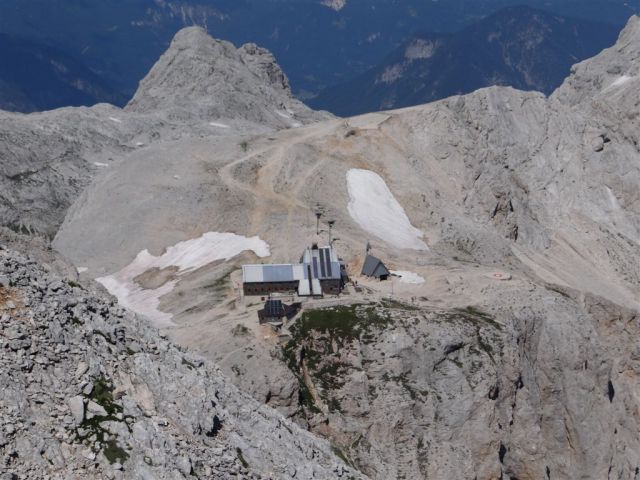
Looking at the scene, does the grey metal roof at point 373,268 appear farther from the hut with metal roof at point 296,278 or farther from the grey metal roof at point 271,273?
the grey metal roof at point 271,273

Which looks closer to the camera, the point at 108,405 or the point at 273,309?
the point at 108,405

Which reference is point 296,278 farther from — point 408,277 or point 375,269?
point 408,277

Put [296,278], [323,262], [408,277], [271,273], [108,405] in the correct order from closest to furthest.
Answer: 1. [108,405]
2. [296,278]
3. [271,273]
4. [323,262]
5. [408,277]

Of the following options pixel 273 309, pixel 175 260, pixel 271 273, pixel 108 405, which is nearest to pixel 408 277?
pixel 271 273

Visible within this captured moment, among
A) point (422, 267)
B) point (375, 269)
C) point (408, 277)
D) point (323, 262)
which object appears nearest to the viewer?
point (323, 262)

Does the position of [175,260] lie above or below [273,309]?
below

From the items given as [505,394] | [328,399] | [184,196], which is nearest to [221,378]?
[328,399]

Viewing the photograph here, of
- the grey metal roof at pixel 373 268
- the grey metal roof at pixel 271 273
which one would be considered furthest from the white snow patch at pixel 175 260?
the grey metal roof at pixel 373 268
